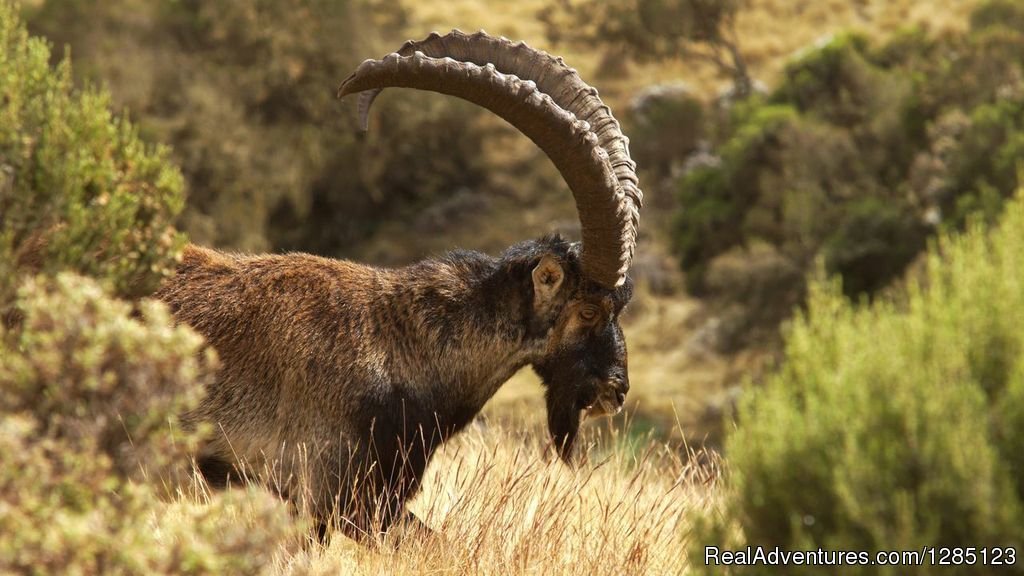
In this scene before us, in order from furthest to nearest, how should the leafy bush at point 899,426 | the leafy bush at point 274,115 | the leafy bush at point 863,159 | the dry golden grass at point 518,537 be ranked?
the leafy bush at point 274,115, the leafy bush at point 863,159, the dry golden grass at point 518,537, the leafy bush at point 899,426

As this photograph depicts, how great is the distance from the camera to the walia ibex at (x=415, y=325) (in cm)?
579

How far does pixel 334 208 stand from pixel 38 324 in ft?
109

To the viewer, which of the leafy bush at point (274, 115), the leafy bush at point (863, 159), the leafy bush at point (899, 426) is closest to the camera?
the leafy bush at point (899, 426)

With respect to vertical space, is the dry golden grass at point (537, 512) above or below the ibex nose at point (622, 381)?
below

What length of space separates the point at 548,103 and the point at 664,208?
31.2m

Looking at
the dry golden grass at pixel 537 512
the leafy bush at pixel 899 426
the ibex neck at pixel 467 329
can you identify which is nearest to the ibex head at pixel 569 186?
the ibex neck at pixel 467 329

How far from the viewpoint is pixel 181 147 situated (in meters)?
31.0

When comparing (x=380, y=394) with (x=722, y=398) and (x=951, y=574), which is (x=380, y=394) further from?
(x=722, y=398)

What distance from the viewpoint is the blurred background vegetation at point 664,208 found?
3.60 metres

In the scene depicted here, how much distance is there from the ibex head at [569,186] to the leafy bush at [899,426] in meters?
2.10

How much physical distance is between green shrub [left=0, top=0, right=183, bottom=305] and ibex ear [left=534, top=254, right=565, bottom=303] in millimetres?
1869

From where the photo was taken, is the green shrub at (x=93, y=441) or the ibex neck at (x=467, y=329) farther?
the ibex neck at (x=467, y=329)

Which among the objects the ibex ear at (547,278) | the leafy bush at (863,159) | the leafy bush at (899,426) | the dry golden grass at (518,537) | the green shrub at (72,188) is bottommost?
the dry golden grass at (518,537)

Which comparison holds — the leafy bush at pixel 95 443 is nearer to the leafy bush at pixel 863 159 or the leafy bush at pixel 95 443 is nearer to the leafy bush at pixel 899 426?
the leafy bush at pixel 899 426
